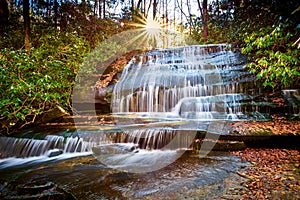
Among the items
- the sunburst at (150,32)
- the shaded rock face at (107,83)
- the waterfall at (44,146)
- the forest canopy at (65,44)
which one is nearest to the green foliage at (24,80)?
the forest canopy at (65,44)

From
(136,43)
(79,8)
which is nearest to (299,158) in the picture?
(79,8)

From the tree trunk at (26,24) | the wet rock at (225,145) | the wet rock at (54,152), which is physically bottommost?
the wet rock at (54,152)

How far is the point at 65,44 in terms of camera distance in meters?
8.84

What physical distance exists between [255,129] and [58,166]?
5.03 meters

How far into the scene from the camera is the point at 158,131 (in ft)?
17.8

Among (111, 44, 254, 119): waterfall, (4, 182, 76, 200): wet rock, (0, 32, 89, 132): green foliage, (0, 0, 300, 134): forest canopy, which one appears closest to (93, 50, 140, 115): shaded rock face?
(111, 44, 254, 119): waterfall

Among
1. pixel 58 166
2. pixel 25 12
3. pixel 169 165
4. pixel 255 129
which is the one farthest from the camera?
pixel 25 12

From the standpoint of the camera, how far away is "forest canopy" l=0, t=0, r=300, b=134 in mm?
5259

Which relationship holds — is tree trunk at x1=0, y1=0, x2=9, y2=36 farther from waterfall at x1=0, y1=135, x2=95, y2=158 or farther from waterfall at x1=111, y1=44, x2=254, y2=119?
waterfall at x1=111, y1=44, x2=254, y2=119

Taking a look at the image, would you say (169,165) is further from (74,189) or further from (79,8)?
(79,8)

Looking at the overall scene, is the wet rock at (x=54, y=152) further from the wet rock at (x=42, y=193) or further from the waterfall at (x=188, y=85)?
the waterfall at (x=188, y=85)

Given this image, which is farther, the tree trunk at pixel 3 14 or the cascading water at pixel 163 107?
the tree trunk at pixel 3 14

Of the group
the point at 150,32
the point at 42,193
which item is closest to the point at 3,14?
the point at 42,193

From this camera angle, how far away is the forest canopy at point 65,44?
5.26 metres
